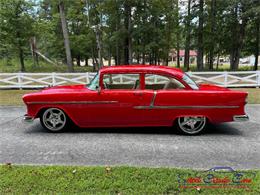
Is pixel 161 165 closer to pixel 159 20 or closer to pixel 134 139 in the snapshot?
pixel 134 139

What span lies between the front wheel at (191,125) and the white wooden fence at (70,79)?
22.6 feet

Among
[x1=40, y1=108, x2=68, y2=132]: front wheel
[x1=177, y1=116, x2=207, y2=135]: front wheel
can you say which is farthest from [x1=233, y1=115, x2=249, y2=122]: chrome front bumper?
[x1=40, y1=108, x2=68, y2=132]: front wheel

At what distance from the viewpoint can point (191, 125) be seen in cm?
443

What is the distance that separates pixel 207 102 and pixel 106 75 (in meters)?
2.29

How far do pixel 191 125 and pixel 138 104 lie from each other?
1.28 metres

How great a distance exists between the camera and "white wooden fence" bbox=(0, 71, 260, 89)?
10781mm

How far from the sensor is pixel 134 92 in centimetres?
436

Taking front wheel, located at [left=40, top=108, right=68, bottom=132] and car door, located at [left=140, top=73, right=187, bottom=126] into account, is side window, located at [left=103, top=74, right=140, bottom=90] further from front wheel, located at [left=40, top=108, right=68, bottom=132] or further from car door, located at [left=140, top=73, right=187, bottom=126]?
front wheel, located at [left=40, top=108, right=68, bottom=132]

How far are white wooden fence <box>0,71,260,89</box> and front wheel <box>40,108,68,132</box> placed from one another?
6.55 m

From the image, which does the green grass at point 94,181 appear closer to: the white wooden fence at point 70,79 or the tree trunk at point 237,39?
the white wooden fence at point 70,79

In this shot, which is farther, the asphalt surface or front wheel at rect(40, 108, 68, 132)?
front wheel at rect(40, 108, 68, 132)

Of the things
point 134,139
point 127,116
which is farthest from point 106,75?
point 134,139
